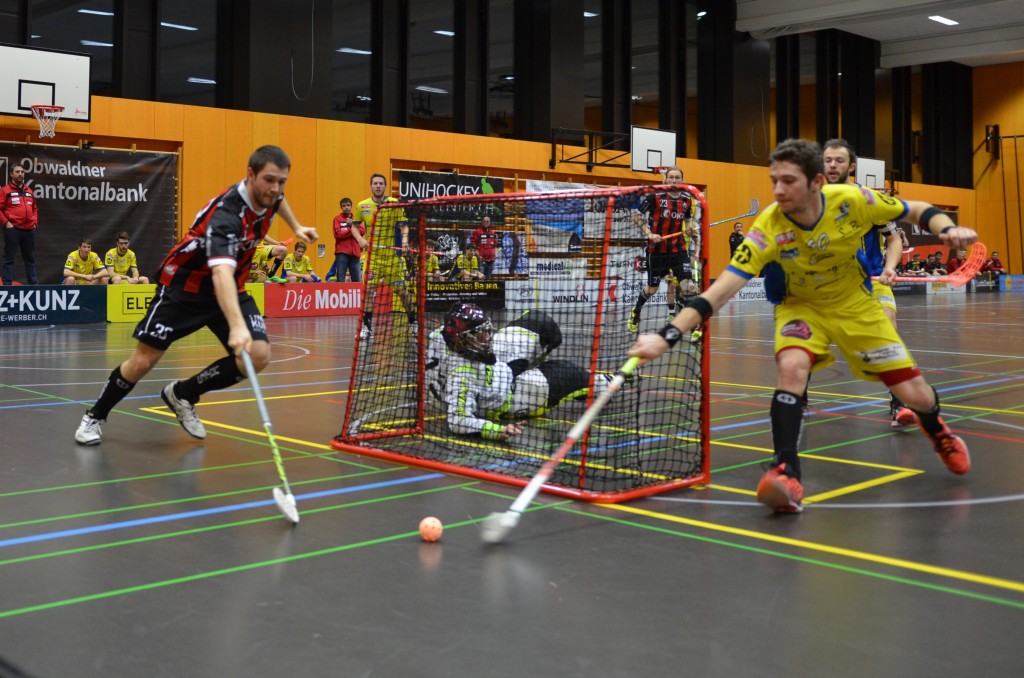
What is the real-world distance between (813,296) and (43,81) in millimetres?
16468

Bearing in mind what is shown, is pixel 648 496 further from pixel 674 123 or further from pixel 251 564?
pixel 674 123

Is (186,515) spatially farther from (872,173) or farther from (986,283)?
(986,283)

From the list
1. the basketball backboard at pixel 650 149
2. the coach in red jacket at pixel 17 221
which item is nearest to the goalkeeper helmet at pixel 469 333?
the coach in red jacket at pixel 17 221

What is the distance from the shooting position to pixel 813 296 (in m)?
5.25

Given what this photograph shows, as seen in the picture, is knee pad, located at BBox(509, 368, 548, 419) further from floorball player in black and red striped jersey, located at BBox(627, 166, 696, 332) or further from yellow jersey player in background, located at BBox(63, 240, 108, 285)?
yellow jersey player in background, located at BBox(63, 240, 108, 285)

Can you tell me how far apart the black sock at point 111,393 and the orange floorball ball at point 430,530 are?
2.91m

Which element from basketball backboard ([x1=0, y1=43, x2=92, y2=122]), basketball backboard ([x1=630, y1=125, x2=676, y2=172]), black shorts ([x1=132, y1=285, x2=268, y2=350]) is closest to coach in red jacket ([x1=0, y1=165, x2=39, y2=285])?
basketball backboard ([x1=0, y1=43, x2=92, y2=122])

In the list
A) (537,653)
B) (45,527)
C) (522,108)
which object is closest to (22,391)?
(45,527)

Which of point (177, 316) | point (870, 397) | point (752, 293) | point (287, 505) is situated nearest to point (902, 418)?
point (870, 397)

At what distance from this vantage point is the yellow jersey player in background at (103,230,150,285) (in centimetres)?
1889

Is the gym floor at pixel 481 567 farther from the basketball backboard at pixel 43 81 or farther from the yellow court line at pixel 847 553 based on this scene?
the basketball backboard at pixel 43 81

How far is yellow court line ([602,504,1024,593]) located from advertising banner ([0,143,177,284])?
664 inches

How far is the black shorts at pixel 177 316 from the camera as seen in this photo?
20.2ft

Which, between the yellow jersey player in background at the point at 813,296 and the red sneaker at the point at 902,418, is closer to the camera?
the yellow jersey player in background at the point at 813,296
